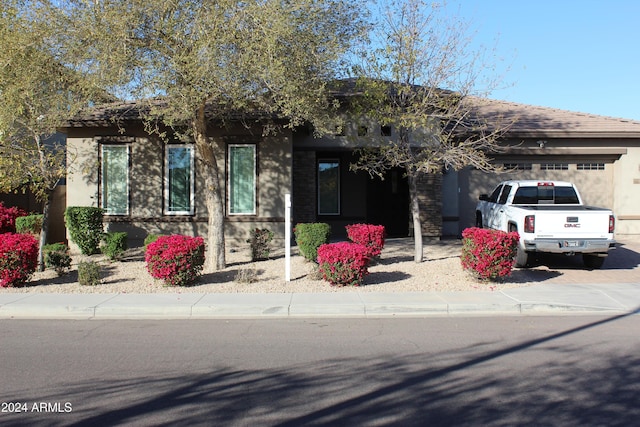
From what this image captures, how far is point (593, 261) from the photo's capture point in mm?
12734

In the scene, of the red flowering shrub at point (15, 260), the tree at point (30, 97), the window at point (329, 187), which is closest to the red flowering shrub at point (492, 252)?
the tree at point (30, 97)

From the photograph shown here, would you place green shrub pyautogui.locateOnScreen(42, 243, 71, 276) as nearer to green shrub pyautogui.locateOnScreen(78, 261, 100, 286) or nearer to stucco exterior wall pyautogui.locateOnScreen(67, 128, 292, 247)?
green shrub pyautogui.locateOnScreen(78, 261, 100, 286)

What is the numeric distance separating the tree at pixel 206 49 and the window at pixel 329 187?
26.2 feet

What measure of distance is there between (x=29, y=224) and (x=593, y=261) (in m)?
14.7

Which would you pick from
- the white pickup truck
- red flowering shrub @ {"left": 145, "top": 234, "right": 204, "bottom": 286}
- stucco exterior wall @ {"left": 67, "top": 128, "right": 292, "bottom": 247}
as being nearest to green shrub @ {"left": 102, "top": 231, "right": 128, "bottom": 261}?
stucco exterior wall @ {"left": 67, "top": 128, "right": 292, "bottom": 247}

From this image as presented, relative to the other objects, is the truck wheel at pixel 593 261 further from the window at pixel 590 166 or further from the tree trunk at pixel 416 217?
the window at pixel 590 166

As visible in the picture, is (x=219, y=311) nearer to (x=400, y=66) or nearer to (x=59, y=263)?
(x=59, y=263)

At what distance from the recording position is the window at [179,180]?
614 inches

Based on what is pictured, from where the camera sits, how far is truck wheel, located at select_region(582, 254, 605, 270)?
41.2ft

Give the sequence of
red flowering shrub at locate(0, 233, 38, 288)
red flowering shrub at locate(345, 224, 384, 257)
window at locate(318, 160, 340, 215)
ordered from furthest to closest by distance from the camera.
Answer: window at locate(318, 160, 340, 215)
red flowering shrub at locate(345, 224, 384, 257)
red flowering shrub at locate(0, 233, 38, 288)

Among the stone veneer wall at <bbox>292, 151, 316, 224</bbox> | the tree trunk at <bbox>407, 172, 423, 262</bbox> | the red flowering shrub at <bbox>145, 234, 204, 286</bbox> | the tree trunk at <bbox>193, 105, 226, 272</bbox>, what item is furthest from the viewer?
the stone veneer wall at <bbox>292, 151, 316, 224</bbox>

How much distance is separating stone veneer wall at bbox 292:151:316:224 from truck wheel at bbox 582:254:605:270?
25.9 feet

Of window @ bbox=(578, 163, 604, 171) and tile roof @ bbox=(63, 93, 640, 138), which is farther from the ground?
tile roof @ bbox=(63, 93, 640, 138)

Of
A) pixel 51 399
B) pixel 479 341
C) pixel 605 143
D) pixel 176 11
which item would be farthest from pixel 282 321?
pixel 605 143
